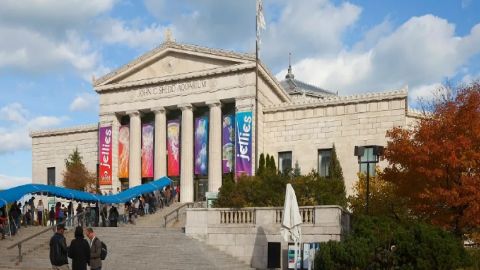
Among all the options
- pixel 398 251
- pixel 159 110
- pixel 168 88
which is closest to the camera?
pixel 398 251

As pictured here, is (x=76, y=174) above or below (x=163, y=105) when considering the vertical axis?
below

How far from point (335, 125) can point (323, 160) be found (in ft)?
9.64

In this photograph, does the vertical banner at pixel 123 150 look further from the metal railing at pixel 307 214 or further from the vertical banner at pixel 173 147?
the metal railing at pixel 307 214

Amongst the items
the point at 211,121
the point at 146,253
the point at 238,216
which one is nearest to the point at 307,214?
the point at 238,216

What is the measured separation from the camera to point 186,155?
170ft

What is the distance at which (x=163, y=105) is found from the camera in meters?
53.4

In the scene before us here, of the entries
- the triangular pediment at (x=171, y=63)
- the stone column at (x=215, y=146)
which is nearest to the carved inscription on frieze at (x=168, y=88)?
the triangular pediment at (x=171, y=63)

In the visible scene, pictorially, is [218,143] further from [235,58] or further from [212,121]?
[235,58]

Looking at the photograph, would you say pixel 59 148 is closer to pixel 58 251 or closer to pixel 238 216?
pixel 238 216

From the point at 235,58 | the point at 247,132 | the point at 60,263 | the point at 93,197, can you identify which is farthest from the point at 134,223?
the point at 60,263

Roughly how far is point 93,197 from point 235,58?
18.2m

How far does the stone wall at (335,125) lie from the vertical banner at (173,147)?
758 centimetres

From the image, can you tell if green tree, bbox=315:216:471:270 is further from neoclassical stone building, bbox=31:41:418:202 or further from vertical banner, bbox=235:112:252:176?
vertical banner, bbox=235:112:252:176

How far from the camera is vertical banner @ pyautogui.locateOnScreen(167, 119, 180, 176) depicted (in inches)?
2082
